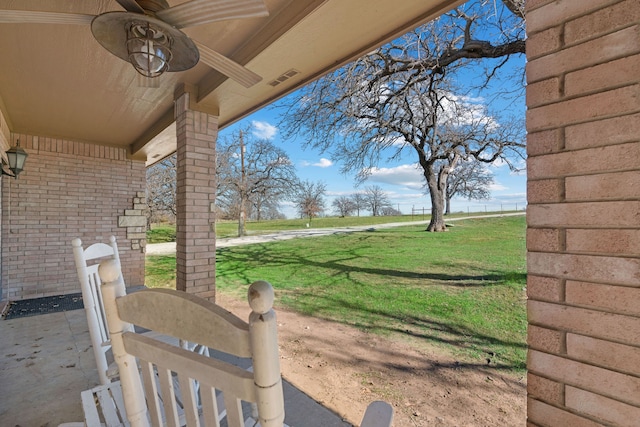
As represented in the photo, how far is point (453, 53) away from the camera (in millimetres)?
4453

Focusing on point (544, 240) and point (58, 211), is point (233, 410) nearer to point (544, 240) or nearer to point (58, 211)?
point (544, 240)

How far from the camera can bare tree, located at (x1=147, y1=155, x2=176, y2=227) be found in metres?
13.5

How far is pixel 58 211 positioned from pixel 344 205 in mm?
22340

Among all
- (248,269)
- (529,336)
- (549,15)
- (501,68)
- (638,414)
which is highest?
(501,68)

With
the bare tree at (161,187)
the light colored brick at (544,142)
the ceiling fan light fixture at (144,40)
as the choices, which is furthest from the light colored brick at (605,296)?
the bare tree at (161,187)

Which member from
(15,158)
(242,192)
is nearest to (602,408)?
(15,158)

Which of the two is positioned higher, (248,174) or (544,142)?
(248,174)

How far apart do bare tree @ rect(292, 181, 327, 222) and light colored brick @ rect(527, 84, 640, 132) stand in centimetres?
1606

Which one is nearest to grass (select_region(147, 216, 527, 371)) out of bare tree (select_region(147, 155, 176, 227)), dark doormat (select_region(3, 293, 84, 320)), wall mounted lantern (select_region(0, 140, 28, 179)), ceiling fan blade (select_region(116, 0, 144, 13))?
dark doormat (select_region(3, 293, 84, 320))

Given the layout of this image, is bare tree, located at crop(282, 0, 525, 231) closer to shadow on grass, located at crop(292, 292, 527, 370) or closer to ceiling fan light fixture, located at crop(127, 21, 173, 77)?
shadow on grass, located at crop(292, 292, 527, 370)

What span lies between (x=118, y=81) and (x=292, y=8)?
6.60 ft

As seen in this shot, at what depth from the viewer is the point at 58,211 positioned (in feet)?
15.7

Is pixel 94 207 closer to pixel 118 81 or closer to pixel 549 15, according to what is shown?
pixel 118 81

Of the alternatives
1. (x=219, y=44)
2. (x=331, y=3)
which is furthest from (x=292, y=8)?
(x=219, y=44)
